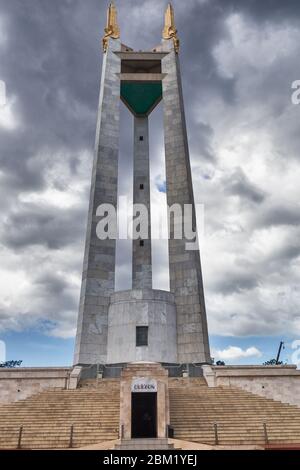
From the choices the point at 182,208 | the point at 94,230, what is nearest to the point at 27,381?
the point at 94,230

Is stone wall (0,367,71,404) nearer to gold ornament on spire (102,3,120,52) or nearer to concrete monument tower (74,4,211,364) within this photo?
concrete monument tower (74,4,211,364)

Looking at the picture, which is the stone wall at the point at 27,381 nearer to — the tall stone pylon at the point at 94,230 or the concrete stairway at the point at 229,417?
the tall stone pylon at the point at 94,230

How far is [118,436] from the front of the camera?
16453 mm

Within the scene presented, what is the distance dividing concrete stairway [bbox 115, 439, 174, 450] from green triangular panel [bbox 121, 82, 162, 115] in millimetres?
33324

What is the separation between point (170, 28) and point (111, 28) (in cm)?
596

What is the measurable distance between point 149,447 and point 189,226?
20175 mm

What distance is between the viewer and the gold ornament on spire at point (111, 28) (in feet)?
132

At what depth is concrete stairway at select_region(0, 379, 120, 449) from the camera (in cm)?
1619

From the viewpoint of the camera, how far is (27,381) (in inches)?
920

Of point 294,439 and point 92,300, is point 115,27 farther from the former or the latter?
point 294,439

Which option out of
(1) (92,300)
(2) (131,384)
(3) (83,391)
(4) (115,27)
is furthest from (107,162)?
(2) (131,384)

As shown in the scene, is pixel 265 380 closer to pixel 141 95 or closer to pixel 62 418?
pixel 62 418

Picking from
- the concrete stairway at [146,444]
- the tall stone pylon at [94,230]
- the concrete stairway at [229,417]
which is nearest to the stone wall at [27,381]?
the tall stone pylon at [94,230]

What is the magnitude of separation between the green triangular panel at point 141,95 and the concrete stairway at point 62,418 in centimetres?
2918
